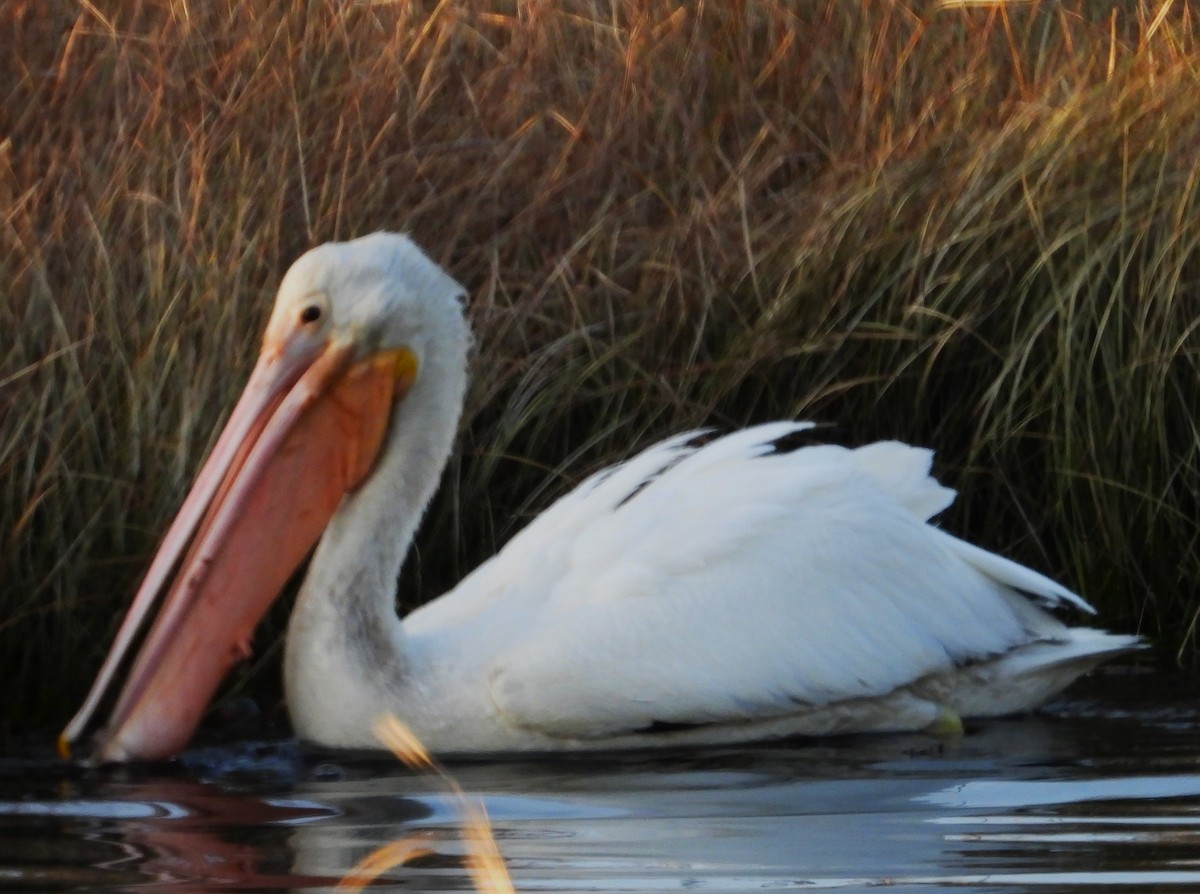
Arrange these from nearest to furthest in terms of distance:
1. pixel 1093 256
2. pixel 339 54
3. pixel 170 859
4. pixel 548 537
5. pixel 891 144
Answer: pixel 170 859 → pixel 548 537 → pixel 1093 256 → pixel 891 144 → pixel 339 54

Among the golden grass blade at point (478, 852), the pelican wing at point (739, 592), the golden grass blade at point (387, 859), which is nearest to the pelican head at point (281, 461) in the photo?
the pelican wing at point (739, 592)

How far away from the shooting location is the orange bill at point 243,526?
5266mm

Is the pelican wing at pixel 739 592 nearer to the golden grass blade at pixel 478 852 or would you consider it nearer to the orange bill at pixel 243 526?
the orange bill at pixel 243 526

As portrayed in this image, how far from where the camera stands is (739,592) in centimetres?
553

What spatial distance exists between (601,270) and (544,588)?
1.71 meters

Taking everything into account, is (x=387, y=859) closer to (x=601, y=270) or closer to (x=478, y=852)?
(x=478, y=852)

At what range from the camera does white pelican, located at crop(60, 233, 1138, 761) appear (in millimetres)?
5309

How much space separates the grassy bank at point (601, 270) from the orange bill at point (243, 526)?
32 centimetres

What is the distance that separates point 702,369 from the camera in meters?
6.55

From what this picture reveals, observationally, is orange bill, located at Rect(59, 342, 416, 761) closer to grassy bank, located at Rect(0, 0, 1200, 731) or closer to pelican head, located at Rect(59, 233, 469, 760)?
pelican head, located at Rect(59, 233, 469, 760)

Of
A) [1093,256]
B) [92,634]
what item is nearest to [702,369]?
[1093,256]

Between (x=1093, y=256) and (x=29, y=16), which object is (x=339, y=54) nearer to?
(x=29, y=16)

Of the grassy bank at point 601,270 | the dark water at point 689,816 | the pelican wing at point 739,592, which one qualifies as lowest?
the dark water at point 689,816

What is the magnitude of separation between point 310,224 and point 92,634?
4.94ft
